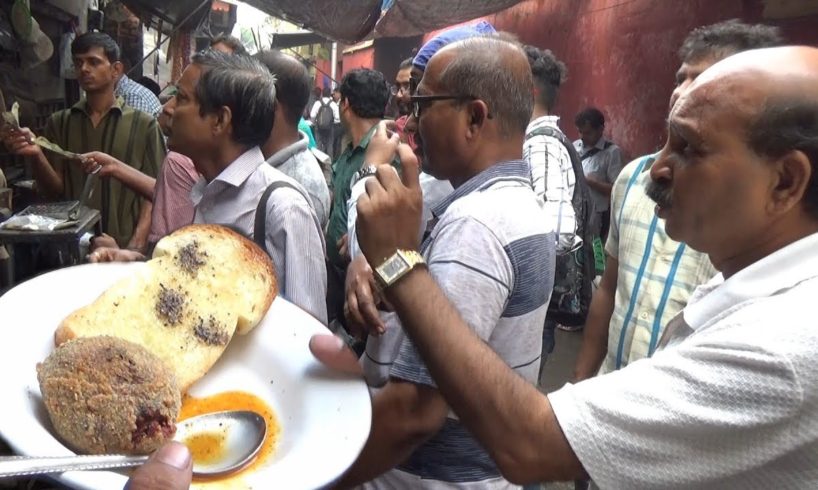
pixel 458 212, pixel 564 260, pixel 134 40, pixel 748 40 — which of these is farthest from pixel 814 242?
pixel 134 40

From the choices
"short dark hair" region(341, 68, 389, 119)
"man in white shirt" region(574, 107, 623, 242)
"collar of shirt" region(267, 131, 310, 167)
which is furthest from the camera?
"man in white shirt" region(574, 107, 623, 242)

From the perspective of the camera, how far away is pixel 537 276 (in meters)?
1.51

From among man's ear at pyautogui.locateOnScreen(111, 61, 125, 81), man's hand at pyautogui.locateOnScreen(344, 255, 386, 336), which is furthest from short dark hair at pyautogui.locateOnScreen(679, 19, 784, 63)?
man's ear at pyautogui.locateOnScreen(111, 61, 125, 81)

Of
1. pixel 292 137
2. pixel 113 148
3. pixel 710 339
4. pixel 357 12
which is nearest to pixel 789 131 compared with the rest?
pixel 710 339

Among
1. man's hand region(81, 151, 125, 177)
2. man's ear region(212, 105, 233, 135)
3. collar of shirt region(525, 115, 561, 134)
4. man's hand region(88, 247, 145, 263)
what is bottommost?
man's hand region(81, 151, 125, 177)

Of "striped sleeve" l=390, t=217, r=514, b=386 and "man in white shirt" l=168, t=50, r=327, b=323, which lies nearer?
"striped sleeve" l=390, t=217, r=514, b=386

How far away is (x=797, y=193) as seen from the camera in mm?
1063

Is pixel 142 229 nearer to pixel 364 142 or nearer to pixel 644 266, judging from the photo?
pixel 364 142

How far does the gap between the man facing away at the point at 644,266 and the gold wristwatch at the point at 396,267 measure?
1225 millimetres

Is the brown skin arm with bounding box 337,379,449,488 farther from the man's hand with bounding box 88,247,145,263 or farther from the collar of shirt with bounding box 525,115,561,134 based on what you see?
the collar of shirt with bounding box 525,115,561,134

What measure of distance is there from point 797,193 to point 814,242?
9cm

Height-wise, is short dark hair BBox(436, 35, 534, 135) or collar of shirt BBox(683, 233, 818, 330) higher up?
short dark hair BBox(436, 35, 534, 135)

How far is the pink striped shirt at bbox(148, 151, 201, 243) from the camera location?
2.93m

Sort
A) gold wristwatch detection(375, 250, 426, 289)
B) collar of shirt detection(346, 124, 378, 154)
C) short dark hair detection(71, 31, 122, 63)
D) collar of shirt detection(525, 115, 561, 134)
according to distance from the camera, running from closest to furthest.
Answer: gold wristwatch detection(375, 250, 426, 289) → collar of shirt detection(525, 115, 561, 134) → collar of shirt detection(346, 124, 378, 154) → short dark hair detection(71, 31, 122, 63)
